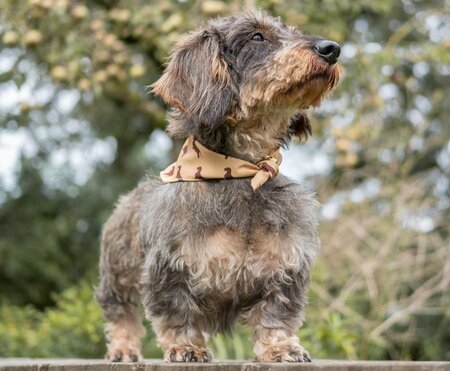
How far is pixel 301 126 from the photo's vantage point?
503 centimetres

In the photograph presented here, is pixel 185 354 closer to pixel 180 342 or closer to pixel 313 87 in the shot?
pixel 180 342

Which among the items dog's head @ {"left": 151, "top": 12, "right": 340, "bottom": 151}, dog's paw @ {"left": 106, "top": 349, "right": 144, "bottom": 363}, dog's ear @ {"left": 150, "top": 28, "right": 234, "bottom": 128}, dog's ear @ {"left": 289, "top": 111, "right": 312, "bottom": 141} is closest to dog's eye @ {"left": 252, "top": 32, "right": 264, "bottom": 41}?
dog's head @ {"left": 151, "top": 12, "right": 340, "bottom": 151}

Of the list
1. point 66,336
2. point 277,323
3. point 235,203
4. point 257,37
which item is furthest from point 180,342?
point 66,336

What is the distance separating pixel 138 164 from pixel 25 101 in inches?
220

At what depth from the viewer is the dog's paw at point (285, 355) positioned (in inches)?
172

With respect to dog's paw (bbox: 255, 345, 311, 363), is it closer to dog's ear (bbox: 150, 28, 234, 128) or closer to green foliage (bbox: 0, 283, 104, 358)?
dog's ear (bbox: 150, 28, 234, 128)

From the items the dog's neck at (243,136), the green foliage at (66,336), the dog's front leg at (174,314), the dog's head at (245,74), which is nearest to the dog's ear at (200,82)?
the dog's head at (245,74)

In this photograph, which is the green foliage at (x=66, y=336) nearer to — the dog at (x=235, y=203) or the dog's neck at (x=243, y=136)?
the dog at (x=235, y=203)

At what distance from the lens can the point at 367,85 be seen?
9195mm

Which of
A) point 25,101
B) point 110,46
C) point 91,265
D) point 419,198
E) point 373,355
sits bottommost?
point 91,265

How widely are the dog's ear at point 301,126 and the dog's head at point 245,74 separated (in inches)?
6.2

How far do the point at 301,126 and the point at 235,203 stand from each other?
765mm

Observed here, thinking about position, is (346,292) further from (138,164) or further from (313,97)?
(138,164)

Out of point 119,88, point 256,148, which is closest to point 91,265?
point 119,88
